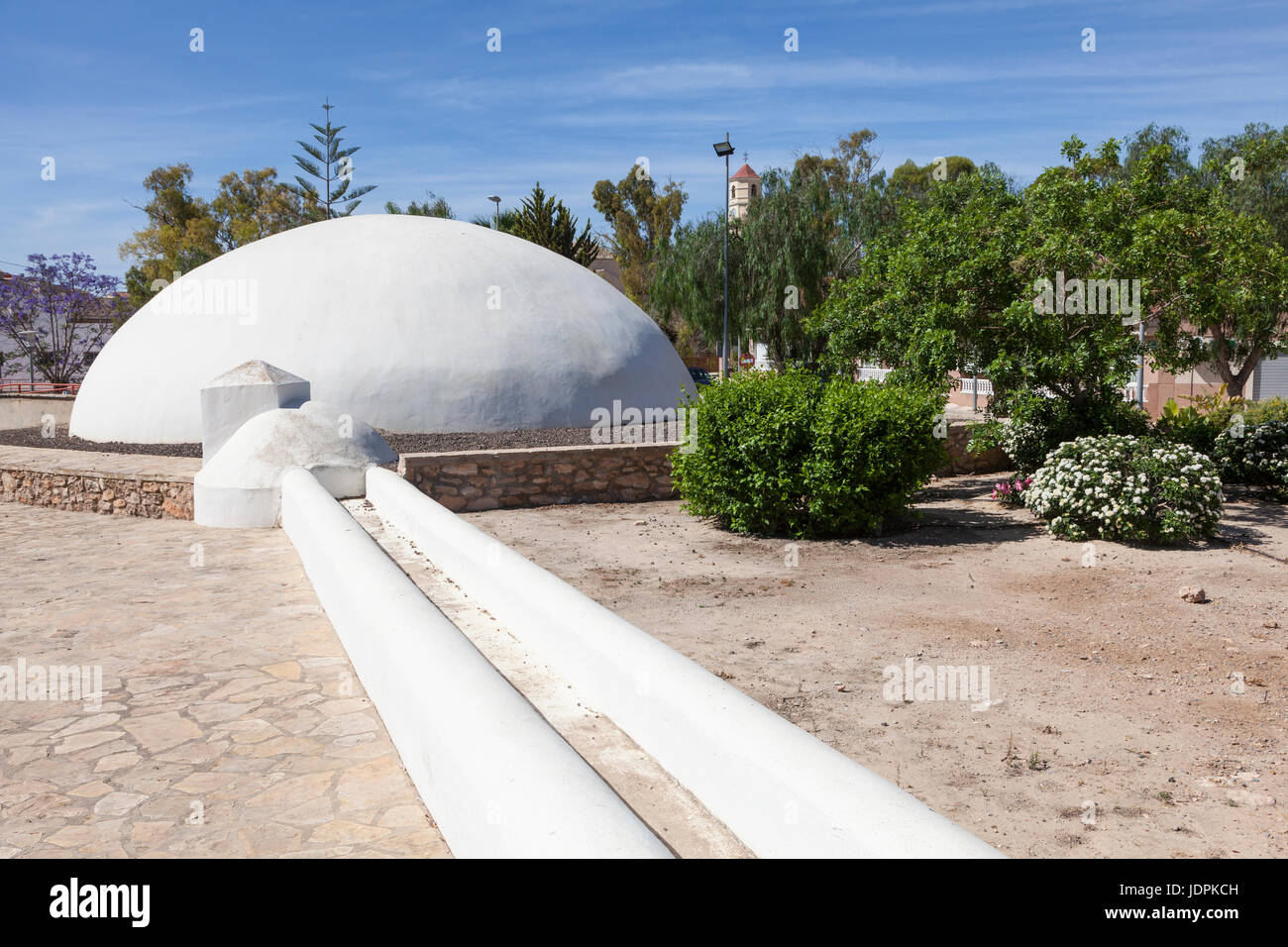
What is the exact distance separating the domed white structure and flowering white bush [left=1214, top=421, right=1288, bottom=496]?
9.48m

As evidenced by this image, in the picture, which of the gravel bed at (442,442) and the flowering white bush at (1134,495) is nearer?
the flowering white bush at (1134,495)

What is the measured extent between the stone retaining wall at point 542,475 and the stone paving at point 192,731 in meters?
3.84

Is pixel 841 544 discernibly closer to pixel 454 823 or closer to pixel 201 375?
pixel 454 823

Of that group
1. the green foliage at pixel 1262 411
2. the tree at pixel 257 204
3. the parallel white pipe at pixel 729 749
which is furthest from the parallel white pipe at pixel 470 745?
the tree at pixel 257 204

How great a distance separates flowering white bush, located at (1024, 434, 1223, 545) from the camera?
9070mm

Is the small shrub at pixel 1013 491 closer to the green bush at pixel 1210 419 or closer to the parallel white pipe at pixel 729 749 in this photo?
the green bush at pixel 1210 419

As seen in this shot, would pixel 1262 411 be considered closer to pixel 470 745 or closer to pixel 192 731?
pixel 470 745

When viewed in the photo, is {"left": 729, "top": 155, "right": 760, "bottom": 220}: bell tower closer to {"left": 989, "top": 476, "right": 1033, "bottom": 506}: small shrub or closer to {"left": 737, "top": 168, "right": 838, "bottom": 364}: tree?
{"left": 737, "top": 168, "right": 838, "bottom": 364}: tree

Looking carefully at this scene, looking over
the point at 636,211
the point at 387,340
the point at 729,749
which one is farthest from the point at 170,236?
the point at 729,749

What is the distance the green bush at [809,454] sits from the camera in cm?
955

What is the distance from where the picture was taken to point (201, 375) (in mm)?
15195

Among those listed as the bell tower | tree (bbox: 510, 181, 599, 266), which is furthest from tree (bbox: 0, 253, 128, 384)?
the bell tower

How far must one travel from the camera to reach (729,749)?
283cm
